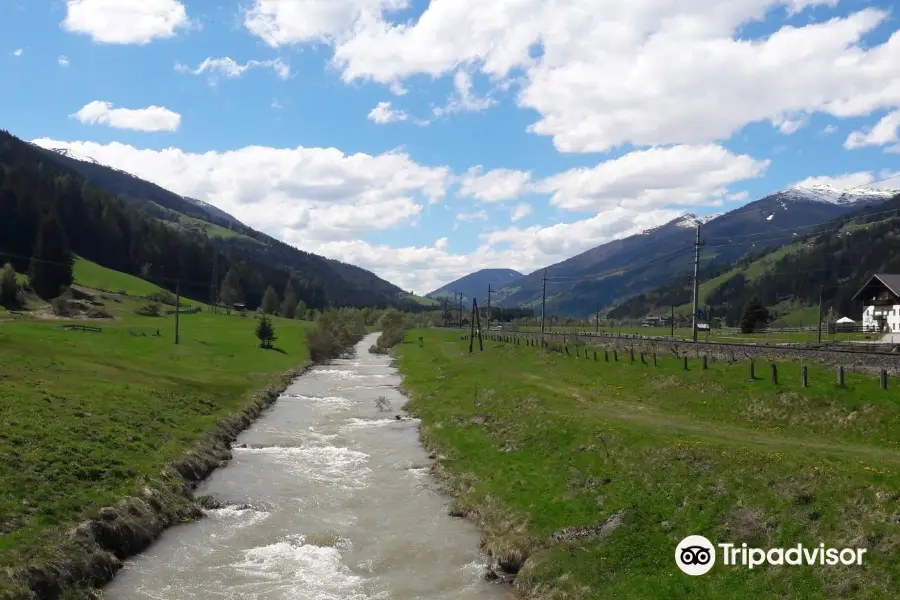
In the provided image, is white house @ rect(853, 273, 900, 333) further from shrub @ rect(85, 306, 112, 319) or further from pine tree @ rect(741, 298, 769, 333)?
shrub @ rect(85, 306, 112, 319)

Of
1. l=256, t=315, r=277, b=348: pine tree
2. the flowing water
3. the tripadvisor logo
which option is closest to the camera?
the tripadvisor logo

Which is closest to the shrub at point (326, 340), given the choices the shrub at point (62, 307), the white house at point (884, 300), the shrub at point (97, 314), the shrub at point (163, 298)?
the shrub at point (97, 314)

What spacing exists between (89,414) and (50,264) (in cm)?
11306

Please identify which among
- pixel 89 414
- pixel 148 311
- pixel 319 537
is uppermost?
pixel 148 311

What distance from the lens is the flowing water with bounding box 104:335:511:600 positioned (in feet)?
66.6

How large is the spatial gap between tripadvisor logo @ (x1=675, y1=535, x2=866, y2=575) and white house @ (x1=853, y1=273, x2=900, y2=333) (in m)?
110

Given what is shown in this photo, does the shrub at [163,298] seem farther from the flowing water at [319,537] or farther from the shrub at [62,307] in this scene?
the flowing water at [319,537]

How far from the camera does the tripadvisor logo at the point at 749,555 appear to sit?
1644 centimetres

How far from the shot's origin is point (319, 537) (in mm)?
24828

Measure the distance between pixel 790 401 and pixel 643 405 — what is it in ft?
33.1

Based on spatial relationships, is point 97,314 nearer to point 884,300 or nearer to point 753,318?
point 753,318

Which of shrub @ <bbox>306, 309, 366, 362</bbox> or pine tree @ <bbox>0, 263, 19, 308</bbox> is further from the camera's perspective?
shrub @ <bbox>306, 309, 366, 362</bbox>

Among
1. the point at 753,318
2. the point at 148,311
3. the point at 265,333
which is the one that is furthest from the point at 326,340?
the point at 753,318

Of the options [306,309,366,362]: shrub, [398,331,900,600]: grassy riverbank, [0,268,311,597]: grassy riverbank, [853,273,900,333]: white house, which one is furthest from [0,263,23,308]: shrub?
[853,273,900,333]: white house
